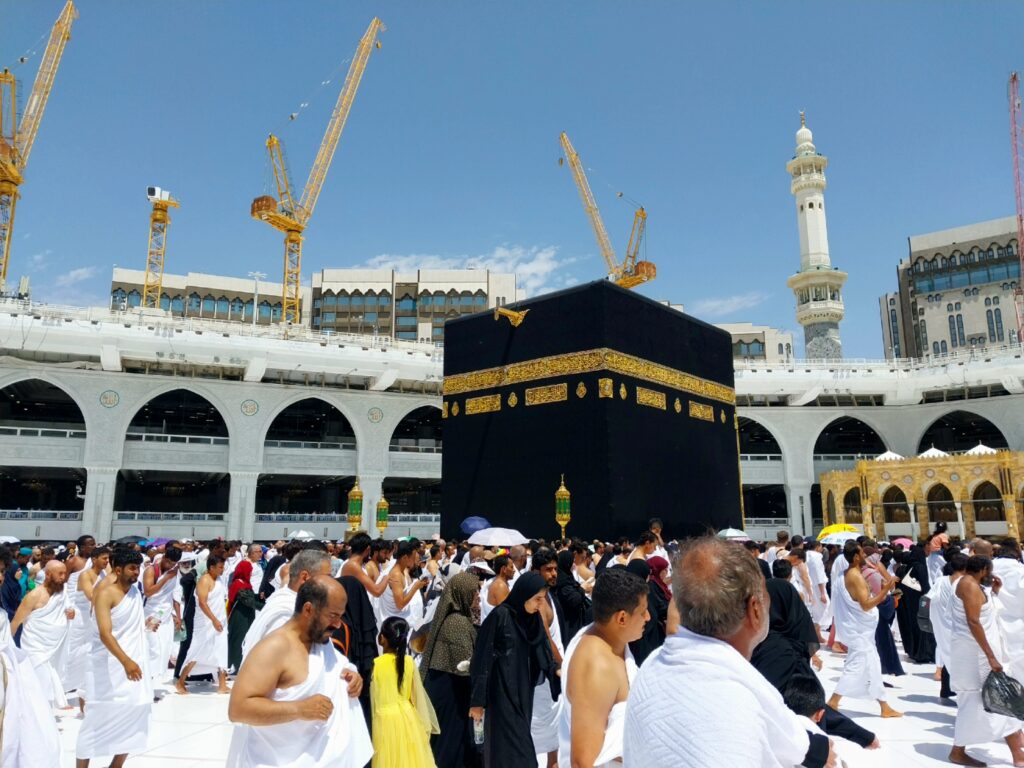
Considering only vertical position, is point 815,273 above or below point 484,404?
above

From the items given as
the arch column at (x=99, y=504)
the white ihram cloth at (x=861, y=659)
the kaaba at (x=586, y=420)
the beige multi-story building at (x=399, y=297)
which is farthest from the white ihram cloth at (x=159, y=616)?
the beige multi-story building at (x=399, y=297)

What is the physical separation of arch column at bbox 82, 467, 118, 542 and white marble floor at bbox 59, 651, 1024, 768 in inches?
665

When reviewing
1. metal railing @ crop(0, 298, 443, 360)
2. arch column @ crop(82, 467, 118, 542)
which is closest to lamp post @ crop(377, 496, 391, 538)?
metal railing @ crop(0, 298, 443, 360)

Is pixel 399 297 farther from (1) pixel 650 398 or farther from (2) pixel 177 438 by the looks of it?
(1) pixel 650 398

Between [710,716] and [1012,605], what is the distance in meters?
4.53

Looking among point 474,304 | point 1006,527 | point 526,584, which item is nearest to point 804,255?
point 1006,527

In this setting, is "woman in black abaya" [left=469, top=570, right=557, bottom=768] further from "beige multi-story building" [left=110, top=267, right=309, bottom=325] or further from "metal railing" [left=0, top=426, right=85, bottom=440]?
"beige multi-story building" [left=110, top=267, right=309, bottom=325]

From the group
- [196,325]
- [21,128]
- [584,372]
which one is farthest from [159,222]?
[584,372]

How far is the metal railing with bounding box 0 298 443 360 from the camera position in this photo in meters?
22.8

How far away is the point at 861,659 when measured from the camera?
19.0 ft

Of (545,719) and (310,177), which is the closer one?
(545,719)

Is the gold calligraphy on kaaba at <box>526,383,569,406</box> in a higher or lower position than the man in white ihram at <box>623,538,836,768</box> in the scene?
higher

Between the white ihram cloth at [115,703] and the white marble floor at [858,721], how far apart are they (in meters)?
0.67

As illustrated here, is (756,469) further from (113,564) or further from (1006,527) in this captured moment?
(113,564)
